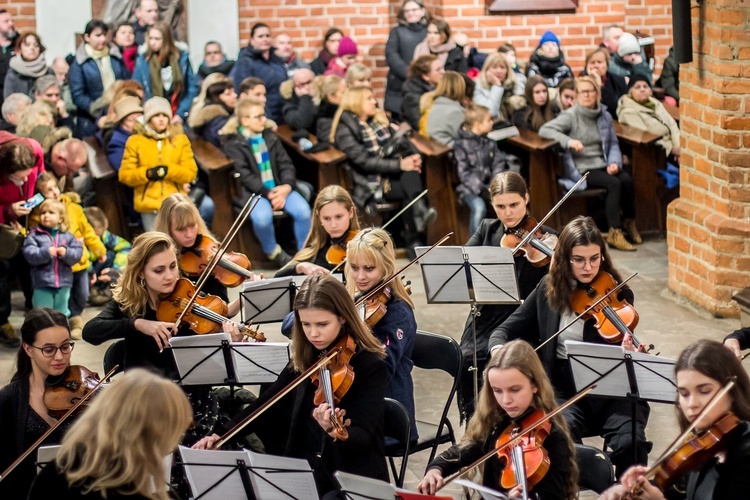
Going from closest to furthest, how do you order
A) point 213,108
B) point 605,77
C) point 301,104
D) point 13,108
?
point 13,108 → point 213,108 → point 301,104 → point 605,77

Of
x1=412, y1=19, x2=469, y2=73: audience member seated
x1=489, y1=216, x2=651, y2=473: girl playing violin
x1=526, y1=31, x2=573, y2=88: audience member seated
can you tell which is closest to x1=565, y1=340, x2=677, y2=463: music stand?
x1=489, y1=216, x2=651, y2=473: girl playing violin

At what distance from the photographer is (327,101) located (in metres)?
8.66

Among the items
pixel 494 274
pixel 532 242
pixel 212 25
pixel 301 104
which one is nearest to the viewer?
pixel 494 274

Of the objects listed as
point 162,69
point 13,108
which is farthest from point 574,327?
point 162,69

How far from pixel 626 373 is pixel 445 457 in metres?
0.74

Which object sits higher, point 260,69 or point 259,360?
point 260,69

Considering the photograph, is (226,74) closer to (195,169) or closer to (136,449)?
(195,169)

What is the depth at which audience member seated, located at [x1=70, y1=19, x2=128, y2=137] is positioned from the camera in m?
9.03

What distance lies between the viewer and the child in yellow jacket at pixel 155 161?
7.73 metres

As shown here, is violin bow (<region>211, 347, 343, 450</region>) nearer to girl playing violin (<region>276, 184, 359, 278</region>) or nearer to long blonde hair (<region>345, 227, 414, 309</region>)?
long blonde hair (<region>345, 227, 414, 309</region>)

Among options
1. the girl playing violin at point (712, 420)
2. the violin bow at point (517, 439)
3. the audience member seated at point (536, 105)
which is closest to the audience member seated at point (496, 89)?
the audience member seated at point (536, 105)

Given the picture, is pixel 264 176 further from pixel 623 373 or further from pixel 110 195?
pixel 623 373

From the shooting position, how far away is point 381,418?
3.92 m

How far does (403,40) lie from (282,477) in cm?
732
